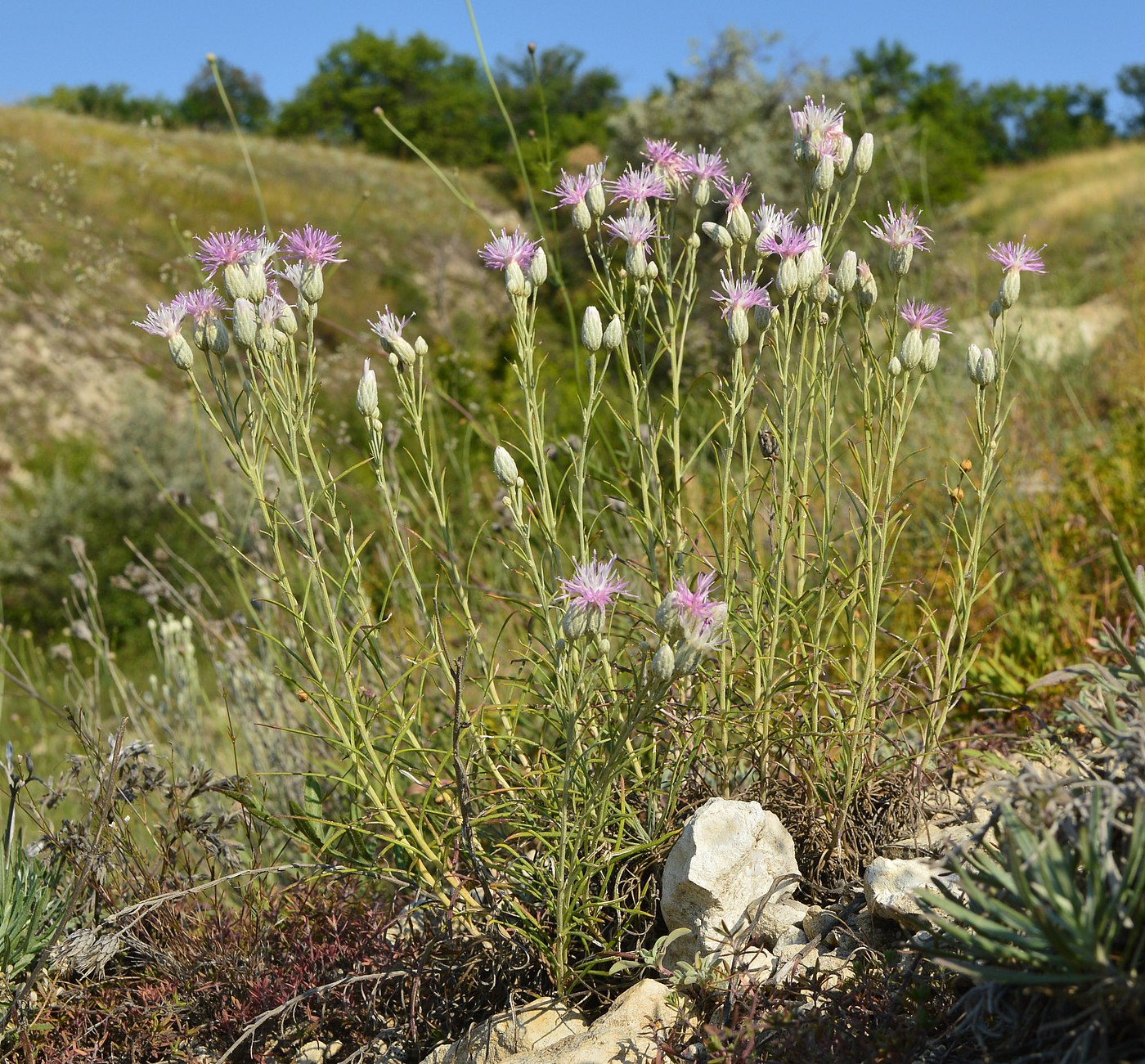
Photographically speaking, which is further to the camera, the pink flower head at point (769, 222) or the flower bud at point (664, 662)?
the pink flower head at point (769, 222)

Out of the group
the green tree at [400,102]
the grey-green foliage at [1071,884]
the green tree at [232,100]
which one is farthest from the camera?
the green tree at [232,100]

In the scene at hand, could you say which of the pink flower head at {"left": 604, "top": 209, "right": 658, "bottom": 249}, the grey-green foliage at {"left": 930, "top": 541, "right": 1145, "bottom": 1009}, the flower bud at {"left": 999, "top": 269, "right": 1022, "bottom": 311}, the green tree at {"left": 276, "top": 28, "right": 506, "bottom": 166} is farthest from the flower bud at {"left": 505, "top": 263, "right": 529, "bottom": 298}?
the green tree at {"left": 276, "top": 28, "right": 506, "bottom": 166}

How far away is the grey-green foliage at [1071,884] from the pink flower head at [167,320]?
1747 millimetres

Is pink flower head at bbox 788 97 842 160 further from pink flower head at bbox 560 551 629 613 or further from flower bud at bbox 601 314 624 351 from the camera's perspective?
pink flower head at bbox 560 551 629 613

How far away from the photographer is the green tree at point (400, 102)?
118ft

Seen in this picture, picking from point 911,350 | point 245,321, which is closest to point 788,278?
point 911,350

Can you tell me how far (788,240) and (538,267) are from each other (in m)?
0.53

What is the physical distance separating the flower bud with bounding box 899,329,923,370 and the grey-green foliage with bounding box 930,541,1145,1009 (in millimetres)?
709

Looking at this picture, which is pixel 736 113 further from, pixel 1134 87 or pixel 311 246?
pixel 1134 87

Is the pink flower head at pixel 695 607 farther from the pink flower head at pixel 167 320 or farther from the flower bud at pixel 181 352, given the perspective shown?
the pink flower head at pixel 167 320

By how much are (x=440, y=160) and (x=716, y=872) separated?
119 ft

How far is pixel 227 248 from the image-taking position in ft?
6.22

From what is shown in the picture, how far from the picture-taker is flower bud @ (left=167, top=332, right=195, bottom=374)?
1867 millimetres

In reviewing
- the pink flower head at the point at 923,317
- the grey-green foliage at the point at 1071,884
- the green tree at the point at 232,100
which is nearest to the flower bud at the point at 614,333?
the pink flower head at the point at 923,317
